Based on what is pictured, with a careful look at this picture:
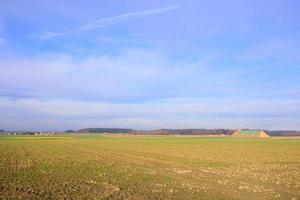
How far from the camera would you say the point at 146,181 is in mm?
18734

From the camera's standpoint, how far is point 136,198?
1364 cm

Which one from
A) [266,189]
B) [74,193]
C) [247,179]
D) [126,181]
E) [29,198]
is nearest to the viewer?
[29,198]

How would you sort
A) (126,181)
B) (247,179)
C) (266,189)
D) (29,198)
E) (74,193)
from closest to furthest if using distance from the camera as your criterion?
(29,198), (74,193), (266,189), (126,181), (247,179)

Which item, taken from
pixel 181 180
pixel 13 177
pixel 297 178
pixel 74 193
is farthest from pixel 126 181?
pixel 297 178

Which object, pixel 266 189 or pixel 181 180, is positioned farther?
pixel 181 180

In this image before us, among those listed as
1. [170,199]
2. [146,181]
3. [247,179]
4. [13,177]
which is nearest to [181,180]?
[146,181]

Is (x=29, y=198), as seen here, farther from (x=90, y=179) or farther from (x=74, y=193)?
(x=90, y=179)

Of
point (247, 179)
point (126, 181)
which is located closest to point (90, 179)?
point (126, 181)

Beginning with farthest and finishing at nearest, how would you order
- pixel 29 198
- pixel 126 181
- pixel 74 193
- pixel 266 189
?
pixel 126 181, pixel 266 189, pixel 74 193, pixel 29 198

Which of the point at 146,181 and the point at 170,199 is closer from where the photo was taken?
the point at 170,199

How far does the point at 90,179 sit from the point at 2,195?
595 cm

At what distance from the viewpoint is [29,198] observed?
13.1 metres

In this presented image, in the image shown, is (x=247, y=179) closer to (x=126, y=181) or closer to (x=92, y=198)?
(x=126, y=181)

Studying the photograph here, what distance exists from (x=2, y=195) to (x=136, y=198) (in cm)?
469
